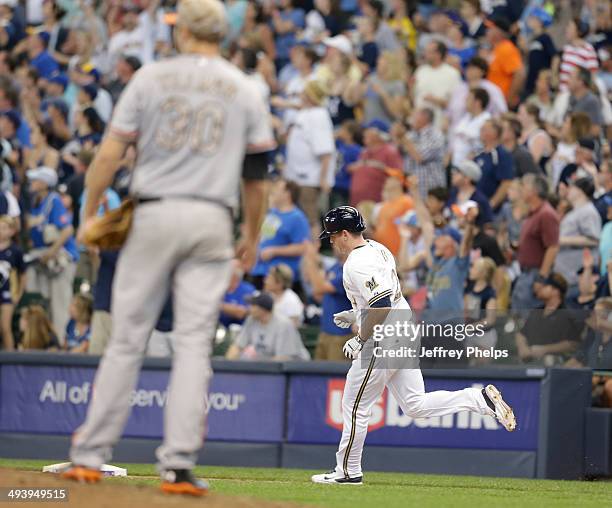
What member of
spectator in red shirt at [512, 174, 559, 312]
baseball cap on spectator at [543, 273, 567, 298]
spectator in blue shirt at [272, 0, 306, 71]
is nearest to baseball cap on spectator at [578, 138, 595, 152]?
spectator in red shirt at [512, 174, 559, 312]

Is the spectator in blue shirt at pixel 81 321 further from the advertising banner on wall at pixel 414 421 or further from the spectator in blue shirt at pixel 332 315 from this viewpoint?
the advertising banner on wall at pixel 414 421

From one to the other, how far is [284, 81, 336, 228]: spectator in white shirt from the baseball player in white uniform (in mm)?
8823

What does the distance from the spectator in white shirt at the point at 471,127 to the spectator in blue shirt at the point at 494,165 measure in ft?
3.35

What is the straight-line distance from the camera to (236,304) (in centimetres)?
1708

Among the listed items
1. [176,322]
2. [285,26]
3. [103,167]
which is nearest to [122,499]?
[176,322]

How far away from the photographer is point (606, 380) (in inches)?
533

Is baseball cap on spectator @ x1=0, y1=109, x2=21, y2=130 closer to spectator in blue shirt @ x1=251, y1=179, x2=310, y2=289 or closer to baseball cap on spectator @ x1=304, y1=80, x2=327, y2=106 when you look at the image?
baseball cap on spectator @ x1=304, y1=80, x2=327, y2=106

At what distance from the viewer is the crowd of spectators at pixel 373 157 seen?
15.7 metres

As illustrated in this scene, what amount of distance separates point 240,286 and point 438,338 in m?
3.99

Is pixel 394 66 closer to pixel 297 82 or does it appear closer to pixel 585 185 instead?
pixel 297 82

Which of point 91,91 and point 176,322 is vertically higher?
point 91,91

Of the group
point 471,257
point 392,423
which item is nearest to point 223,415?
point 392,423

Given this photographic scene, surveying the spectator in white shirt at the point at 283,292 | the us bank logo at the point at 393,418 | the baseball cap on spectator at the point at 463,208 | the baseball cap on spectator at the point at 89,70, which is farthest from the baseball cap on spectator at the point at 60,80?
the us bank logo at the point at 393,418

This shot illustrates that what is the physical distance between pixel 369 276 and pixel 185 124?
3330 millimetres
